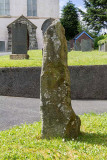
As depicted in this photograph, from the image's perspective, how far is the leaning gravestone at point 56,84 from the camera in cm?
471

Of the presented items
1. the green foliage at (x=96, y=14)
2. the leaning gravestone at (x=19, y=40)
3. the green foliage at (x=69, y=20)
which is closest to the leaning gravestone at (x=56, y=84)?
the leaning gravestone at (x=19, y=40)

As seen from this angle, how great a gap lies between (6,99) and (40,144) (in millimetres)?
4765

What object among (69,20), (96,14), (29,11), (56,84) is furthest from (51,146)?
(69,20)

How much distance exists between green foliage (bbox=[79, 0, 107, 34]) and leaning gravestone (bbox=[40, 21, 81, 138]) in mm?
34639

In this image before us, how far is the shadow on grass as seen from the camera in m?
4.64

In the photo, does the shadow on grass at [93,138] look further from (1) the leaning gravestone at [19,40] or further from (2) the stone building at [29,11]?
(2) the stone building at [29,11]

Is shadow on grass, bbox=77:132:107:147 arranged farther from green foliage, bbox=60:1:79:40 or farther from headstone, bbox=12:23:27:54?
green foliage, bbox=60:1:79:40

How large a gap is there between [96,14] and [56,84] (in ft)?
117

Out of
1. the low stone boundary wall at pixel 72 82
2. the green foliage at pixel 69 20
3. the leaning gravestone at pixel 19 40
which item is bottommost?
the low stone boundary wall at pixel 72 82

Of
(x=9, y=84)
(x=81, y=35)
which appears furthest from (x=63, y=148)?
(x=81, y=35)

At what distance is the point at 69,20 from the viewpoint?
148ft

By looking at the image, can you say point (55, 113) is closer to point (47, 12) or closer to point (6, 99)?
point (6, 99)

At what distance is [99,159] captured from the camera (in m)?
3.96

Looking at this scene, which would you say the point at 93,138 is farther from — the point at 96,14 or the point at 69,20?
the point at 69,20
